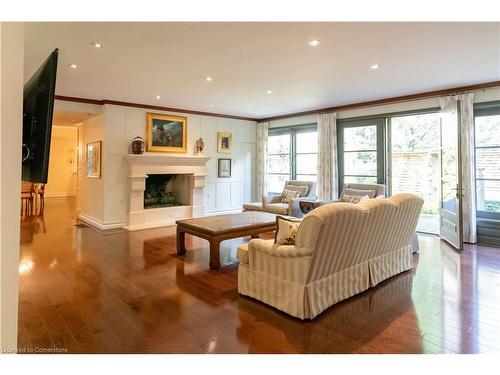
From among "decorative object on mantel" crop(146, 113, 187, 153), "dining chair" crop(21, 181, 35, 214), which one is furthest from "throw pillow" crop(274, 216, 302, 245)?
"dining chair" crop(21, 181, 35, 214)

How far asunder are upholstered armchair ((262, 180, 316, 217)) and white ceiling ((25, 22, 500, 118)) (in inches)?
77.8

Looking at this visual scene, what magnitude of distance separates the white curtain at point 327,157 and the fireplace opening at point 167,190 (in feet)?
10.5

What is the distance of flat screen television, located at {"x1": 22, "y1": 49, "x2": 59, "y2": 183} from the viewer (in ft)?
5.66

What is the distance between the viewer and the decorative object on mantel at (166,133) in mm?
6977

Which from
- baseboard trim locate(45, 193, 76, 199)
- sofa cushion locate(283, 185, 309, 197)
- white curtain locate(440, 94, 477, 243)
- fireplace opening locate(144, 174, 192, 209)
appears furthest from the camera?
baseboard trim locate(45, 193, 76, 199)

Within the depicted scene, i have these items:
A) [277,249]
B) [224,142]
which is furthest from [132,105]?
[277,249]

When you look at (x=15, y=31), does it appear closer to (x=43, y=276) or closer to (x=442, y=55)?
(x=43, y=276)

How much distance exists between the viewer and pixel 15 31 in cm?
148

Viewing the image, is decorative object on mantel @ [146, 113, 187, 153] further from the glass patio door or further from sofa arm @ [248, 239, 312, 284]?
the glass patio door

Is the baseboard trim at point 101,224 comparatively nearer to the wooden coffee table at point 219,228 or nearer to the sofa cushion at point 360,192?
the wooden coffee table at point 219,228

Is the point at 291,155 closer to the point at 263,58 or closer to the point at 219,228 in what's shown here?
the point at 263,58

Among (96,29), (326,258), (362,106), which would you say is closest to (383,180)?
(362,106)

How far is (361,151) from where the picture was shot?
6.80 meters
